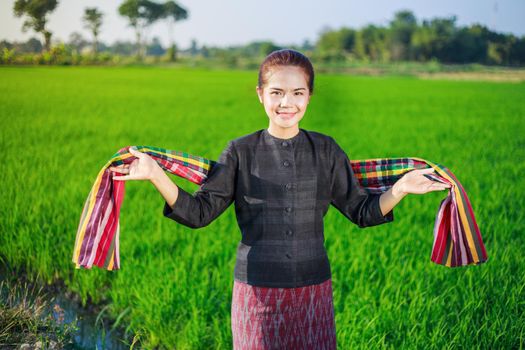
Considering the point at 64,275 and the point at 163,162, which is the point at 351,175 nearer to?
the point at 163,162

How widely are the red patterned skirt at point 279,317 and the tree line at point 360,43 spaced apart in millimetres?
702

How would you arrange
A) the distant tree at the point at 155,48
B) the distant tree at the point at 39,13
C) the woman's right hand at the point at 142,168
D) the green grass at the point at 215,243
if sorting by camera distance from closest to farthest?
the woman's right hand at the point at 142,168
the green grass at the point at 215,243
the distant tree at the point at 39,13
the distant tree at the point at 155,48

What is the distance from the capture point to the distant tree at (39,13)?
386 cm

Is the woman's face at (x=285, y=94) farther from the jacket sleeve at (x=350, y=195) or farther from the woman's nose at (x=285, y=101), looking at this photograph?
the jacket sleeve at (x=350, y=195)

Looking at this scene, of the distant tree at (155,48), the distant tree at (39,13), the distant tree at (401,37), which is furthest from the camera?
the distant tree at (401,37)

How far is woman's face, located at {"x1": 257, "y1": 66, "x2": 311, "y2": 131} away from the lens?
1.44m

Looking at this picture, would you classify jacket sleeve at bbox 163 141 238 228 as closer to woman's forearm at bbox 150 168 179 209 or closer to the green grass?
woman's forearm at bbox 150 168 179 209

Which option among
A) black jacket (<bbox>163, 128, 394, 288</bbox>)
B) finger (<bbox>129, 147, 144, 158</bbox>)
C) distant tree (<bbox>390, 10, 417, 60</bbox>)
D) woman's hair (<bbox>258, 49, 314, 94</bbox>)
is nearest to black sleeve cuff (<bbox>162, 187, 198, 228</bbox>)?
black jacket (<bbox>163, 128, 394, 288</bbox>)

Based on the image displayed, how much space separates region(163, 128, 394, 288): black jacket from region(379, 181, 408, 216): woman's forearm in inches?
5.8

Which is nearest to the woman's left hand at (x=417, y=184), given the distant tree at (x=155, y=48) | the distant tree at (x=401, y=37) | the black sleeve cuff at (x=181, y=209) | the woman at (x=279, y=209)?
the woman at (x=279, y=209)

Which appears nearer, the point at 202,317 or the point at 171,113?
the point at 202,317

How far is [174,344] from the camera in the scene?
8.10ft

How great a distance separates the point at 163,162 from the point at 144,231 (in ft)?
6.77

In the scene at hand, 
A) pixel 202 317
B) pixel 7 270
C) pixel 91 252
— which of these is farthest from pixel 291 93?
pixel 7 270
